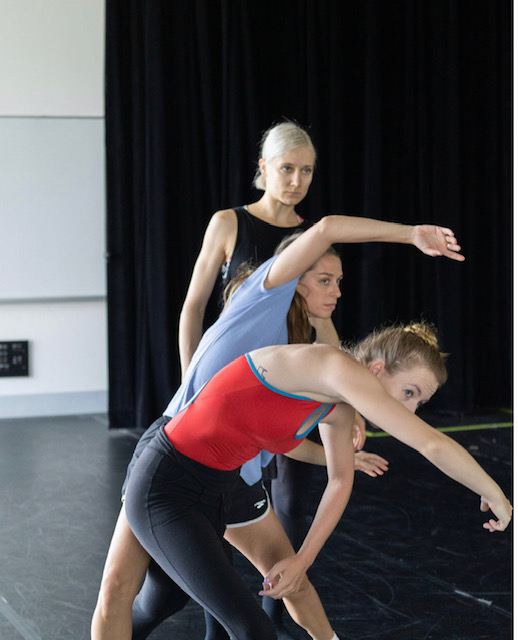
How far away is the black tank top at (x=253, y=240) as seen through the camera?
2498 mm

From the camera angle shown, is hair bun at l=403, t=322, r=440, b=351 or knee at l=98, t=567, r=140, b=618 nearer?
knee at l=98, t=567, r=140, b=618

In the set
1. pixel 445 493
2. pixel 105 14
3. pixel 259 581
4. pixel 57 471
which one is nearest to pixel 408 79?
pixel 105 14

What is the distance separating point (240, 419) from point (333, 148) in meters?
4.11

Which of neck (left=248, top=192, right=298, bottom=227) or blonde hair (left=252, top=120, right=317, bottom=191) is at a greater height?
blonde hair (left=252, top=120, right=317, bottom=191)

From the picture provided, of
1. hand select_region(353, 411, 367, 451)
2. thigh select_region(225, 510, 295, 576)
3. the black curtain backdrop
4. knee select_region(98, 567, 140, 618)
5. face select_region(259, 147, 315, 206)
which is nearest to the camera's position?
knee select_region(98, 567, 140, 618)

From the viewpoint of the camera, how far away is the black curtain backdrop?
5.16m

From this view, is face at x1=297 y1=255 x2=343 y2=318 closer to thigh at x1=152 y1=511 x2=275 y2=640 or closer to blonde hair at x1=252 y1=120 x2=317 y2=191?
thigh at x1=152 y1=511 x2=275 y2=640

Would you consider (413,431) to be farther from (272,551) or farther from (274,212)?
(274,212)

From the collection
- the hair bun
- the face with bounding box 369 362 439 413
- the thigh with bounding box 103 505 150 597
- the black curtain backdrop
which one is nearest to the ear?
the face with bounding box 369 362 439 413

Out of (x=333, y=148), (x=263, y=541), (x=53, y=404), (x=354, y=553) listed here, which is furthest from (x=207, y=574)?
(x=333, y=148)

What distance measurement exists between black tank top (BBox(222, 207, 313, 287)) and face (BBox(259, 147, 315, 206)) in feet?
0.31

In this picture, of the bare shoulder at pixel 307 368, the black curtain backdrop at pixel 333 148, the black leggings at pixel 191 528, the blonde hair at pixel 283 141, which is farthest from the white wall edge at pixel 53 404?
the bare shoulder at pixel 307 368

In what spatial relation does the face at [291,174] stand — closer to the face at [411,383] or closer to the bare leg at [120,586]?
the face at [411,383]

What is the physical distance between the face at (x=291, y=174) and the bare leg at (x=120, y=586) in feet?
3.66
